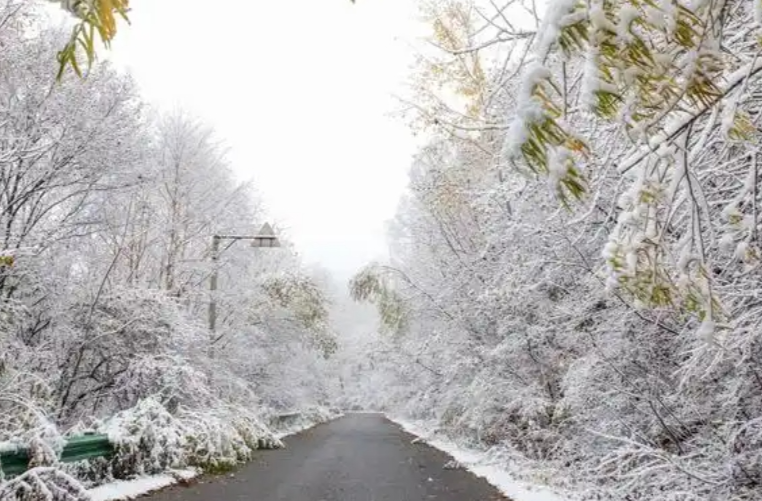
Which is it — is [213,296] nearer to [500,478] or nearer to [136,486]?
[136,486]

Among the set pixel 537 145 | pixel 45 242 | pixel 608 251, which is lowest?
pixel 608 251

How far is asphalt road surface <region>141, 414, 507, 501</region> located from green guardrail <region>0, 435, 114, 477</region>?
1.17 meters

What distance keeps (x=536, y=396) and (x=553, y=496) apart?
4.76 m

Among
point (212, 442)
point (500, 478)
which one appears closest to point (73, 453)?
point (212, 442)

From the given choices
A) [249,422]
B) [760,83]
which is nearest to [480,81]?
[760,83]

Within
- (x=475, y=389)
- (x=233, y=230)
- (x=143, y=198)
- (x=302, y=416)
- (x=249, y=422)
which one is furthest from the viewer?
(x=302, y=416)

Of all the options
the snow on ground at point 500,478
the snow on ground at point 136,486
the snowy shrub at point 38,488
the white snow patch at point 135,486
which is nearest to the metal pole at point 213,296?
the snow on ground at point 136,486

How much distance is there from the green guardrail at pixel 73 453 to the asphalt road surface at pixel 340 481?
117cm

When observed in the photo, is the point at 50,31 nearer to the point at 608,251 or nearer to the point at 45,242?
the point at 45,242

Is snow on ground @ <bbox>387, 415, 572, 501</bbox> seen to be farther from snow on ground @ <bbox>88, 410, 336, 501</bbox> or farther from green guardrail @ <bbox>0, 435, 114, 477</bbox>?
green guardrail @ <bbox>0, 435, 114, 477</bbox>

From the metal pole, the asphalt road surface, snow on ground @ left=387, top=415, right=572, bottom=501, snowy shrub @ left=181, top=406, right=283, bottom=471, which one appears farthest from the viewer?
the metal pole

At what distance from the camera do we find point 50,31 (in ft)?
45.2

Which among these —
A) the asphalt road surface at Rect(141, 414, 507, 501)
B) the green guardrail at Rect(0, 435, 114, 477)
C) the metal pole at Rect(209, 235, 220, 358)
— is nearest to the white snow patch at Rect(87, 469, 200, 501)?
the asphalt road surface at Rect(141, 414, 507, 501)

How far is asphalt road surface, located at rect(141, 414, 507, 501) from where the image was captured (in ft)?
36.0
